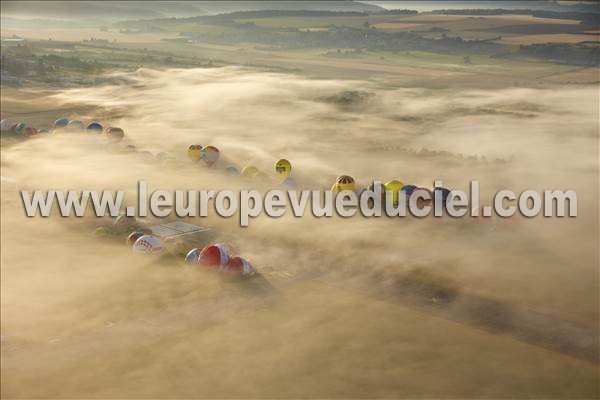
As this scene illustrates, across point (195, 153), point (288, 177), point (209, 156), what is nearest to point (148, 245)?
point (288, 177)

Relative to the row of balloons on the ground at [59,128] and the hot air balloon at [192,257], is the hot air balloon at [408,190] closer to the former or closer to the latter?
the hot air balloon at [192,257]

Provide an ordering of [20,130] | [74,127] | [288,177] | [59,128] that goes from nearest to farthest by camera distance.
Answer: [288,177] < [74,127] < [20,130] < [59,128]

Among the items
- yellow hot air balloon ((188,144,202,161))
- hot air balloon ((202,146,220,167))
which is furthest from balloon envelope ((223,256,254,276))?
yellow hot air balloon ((188,144,202,161))

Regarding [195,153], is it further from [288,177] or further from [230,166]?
[288,177]

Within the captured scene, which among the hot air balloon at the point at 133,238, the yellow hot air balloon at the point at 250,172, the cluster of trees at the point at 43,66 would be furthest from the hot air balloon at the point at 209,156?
the cluster of trees at the point at 43,66

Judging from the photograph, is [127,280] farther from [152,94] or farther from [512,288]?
[152,94]

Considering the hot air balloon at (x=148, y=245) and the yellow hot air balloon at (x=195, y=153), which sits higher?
the yellow hot air balloon at (x=195, y=153)

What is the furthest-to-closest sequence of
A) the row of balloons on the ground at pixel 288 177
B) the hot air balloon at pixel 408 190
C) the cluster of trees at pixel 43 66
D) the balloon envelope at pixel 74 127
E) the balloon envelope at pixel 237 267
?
the cluster of trees at pixel 43 66
the balloon envelope at pixel 74 127
the row of balloons on the ground at pixel 288 177
the hot air balloon at pixel 408 190
the balloon envelope at pixel 237 267
